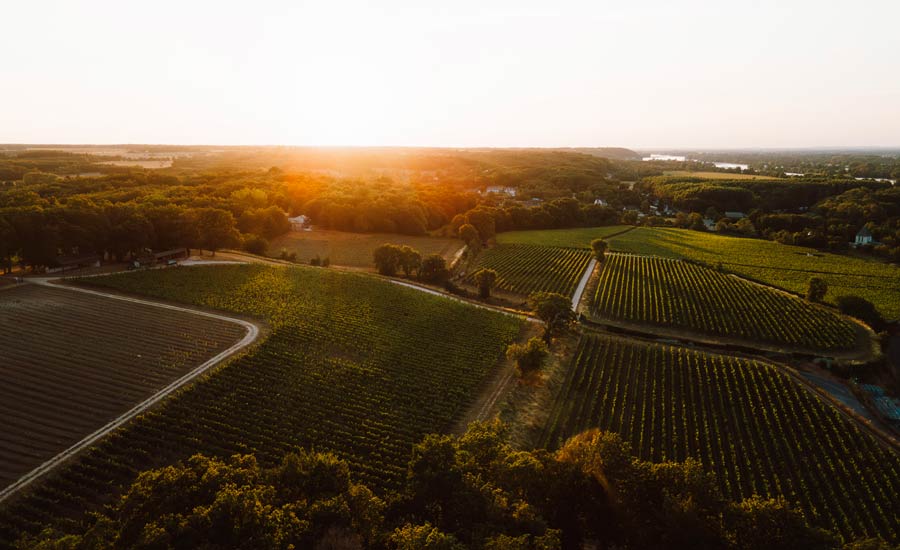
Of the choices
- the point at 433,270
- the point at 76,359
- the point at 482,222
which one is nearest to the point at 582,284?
the point at 433,270

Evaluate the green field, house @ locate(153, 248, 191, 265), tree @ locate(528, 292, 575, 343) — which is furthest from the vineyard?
house @ locate(153, 248, 191, 265)

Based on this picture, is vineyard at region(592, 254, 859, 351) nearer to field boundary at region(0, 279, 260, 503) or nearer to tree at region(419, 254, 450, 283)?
tree at region(419, 254, 450, 283)

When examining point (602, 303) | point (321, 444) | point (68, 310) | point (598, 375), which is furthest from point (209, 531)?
point (602, 303)

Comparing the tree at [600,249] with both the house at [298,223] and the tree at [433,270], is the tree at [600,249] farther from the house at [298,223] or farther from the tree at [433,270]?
the house at [298,223]

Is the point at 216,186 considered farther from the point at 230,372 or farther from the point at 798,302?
the point at 798,302

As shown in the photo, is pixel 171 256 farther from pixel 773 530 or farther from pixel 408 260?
pixel 773 530

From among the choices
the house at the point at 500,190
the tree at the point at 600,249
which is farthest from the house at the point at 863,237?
the house at the point at 500,190
